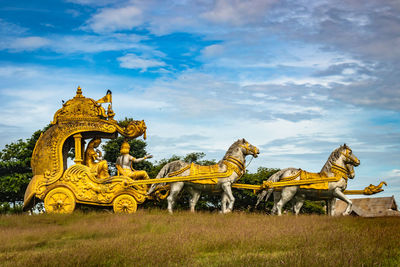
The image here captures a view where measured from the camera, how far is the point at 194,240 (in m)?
11.0

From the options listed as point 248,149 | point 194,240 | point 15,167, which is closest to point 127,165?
point 248,149

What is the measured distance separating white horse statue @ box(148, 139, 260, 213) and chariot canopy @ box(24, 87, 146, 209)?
231 cm

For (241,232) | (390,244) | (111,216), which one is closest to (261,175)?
(111,216)

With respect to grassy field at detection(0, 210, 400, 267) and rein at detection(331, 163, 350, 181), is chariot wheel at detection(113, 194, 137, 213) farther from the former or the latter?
rein at detection(331, 163, 350, 181)

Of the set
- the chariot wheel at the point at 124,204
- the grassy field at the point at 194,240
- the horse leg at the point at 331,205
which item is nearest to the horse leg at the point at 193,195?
the grassy field at the point at 194,240

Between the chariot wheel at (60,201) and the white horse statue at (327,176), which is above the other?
the white horse statue at (327,176)

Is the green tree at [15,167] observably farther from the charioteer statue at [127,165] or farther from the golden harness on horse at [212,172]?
the golden harness on horse at [212,172]

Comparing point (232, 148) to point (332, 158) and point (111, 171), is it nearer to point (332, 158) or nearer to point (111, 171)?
point (332, 158)

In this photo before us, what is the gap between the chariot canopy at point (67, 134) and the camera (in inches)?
669

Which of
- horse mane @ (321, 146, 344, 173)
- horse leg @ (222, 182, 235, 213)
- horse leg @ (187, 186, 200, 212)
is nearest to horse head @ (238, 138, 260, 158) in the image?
horse leg @ (222, 182, 235, 213)

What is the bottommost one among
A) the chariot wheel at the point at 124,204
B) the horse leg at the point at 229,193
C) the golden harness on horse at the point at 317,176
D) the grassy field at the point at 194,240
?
the grassy field at the point at 194,240

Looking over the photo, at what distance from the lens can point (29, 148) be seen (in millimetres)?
25484

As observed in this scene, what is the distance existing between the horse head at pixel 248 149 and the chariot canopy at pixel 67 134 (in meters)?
3.75

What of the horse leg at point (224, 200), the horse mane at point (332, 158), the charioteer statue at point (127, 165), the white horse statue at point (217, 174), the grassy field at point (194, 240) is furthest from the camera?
the charioteer statue at point (127, 165)
